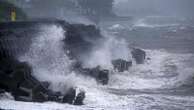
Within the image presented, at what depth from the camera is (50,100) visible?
17719 mm

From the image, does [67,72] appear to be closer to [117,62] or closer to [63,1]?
[117,62]

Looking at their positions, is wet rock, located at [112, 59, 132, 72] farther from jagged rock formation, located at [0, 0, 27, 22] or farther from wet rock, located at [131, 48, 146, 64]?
jagged rock formation, located at [0, 0, 27, 22]

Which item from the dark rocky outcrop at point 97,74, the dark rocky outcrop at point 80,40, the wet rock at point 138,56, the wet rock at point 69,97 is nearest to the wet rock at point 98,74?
the dark rocky outcrop at point 97,74

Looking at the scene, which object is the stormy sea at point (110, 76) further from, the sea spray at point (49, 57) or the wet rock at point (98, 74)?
the wet rock at point (98, 74)

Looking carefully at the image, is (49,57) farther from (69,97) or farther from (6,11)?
(6,11)

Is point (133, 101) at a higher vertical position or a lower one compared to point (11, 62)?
lower

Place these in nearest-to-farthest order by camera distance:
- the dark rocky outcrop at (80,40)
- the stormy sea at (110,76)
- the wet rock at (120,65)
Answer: the stormy sea at (110,76) → the dark rocky outcrop at (80,40) → the wet rock at (120,65)

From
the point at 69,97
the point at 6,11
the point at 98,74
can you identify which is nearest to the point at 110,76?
the point at 98,74

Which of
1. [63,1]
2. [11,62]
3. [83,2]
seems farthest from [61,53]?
[83,2]

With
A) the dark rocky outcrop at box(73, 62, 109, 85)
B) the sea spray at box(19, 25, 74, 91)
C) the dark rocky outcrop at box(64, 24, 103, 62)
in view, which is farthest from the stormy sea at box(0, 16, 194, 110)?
the dark rocky outcrop at box(73, 62, 109, 85)

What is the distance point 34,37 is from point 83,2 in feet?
173

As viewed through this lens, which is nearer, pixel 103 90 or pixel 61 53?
pixel 103 90

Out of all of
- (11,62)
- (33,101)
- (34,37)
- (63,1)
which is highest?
(63,1)

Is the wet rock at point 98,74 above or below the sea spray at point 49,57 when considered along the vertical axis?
below
